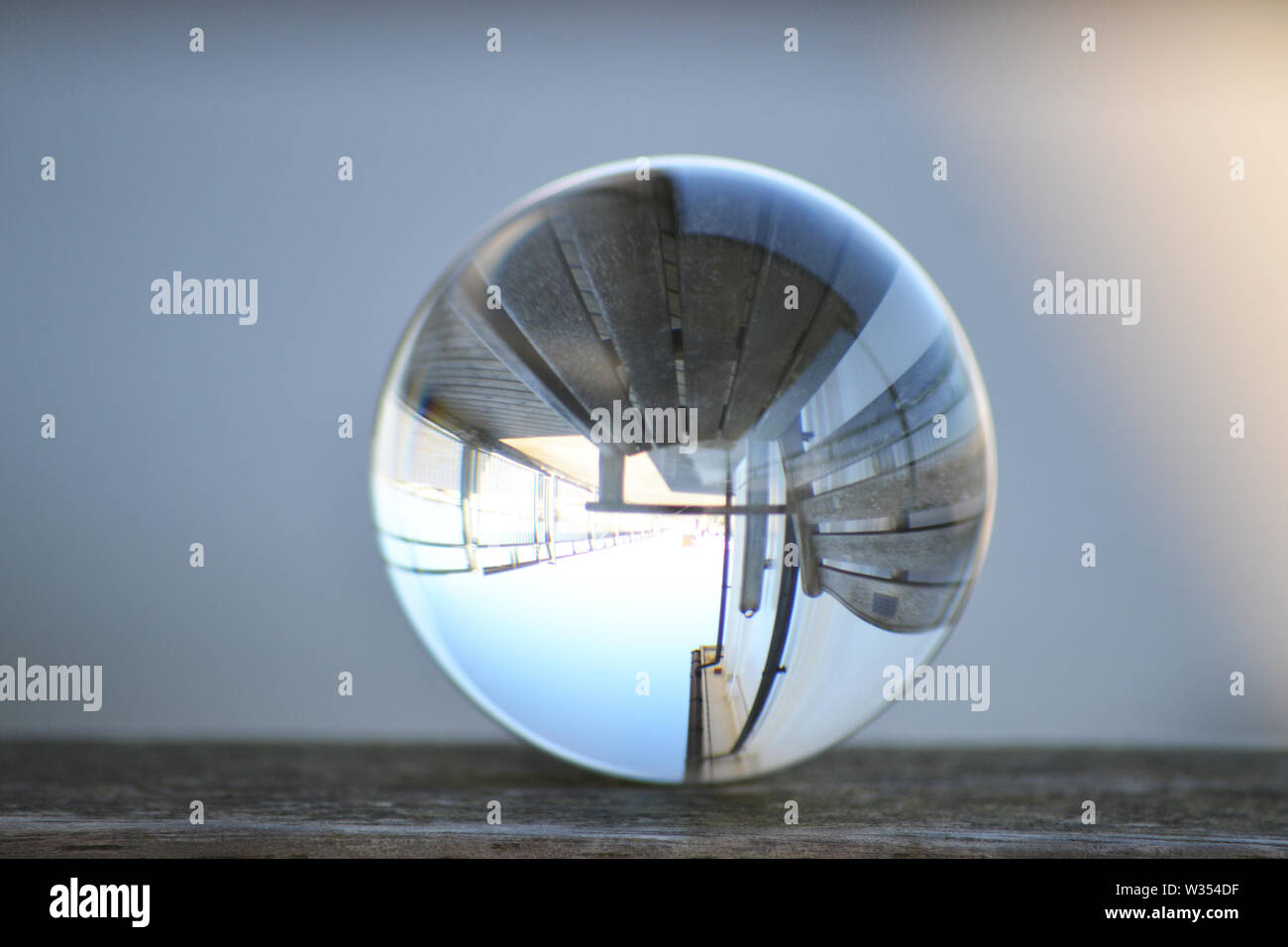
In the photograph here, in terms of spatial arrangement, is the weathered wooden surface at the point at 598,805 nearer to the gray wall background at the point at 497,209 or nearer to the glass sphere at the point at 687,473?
the glass sphere at the point at 687,473

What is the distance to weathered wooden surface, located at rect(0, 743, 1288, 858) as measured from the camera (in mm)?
707

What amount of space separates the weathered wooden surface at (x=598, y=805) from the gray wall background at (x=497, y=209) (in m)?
0.81

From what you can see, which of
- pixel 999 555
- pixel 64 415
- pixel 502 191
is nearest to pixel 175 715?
pixel 64 415

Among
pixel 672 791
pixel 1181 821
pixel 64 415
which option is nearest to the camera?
pixel 1181 821

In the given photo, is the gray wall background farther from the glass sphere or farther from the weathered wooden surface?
the glass sphere

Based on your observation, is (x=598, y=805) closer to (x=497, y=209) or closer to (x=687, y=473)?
(x=687, y=473)

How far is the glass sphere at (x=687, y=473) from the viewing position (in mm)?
670

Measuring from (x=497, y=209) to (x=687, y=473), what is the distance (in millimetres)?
1446

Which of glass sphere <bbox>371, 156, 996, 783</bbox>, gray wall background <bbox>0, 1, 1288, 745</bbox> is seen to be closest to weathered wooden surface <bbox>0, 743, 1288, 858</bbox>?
glass sphere <bbox>371, 156, 996, 783</bbox>

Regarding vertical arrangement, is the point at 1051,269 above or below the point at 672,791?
above

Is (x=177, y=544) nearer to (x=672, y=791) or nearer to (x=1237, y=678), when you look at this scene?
(x=672, y=791)

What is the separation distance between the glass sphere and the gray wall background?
1288 millimetres
